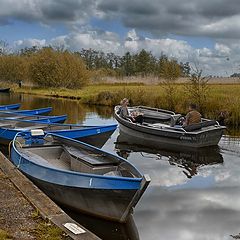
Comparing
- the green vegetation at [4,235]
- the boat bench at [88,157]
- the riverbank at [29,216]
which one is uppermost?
the boat bench at [88,157]

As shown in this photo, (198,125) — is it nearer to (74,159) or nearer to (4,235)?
(74,159)

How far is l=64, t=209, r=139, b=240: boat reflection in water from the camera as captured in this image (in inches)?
265

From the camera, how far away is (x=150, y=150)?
587 inches

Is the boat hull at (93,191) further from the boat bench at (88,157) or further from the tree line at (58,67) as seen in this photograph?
the tree line at (58,67)

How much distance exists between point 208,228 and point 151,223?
1070mm

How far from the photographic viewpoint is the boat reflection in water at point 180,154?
12617mm

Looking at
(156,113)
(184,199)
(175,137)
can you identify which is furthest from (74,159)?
(156,113)

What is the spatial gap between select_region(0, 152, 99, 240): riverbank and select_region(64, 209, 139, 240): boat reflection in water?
3.32ft

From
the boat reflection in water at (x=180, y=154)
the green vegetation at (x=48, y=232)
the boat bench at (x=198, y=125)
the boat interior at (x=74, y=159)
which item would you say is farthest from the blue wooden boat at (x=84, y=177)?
the boat bench at (x=198, y=125)

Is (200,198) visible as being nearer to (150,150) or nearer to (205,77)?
(150,150)

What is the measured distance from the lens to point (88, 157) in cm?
869

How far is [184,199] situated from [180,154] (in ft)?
17.2

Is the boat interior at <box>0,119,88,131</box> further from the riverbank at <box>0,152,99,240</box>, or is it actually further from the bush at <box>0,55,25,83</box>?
the bush at <box>0,55,25,83</box>

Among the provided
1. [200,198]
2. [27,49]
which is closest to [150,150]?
[200,198]
